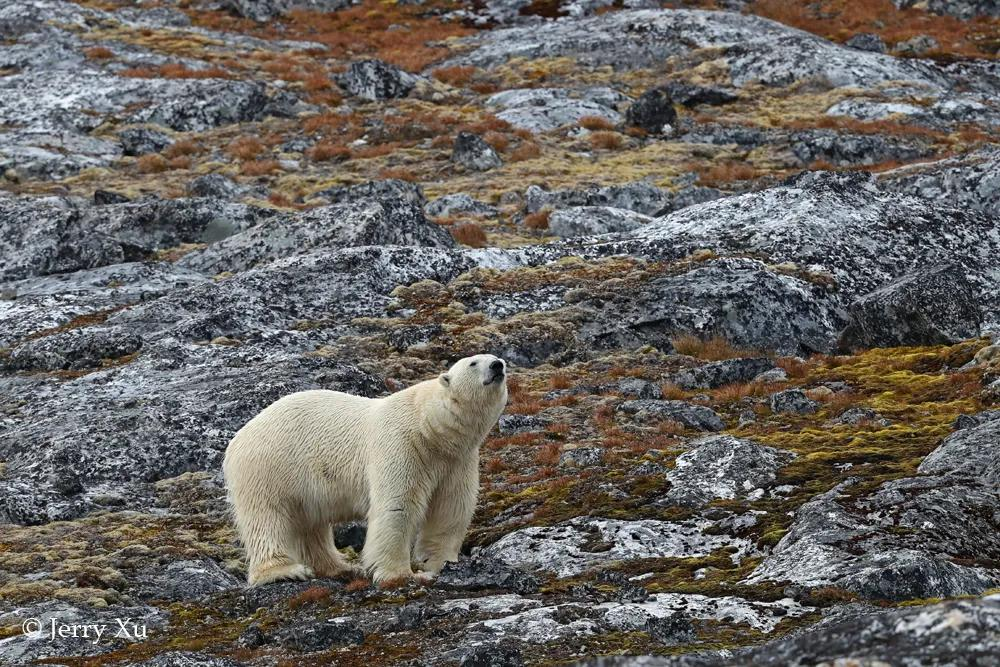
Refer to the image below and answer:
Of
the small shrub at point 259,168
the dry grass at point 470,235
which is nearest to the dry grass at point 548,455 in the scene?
the dry grass at point 470,235

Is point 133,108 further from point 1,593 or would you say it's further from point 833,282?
point 1,593

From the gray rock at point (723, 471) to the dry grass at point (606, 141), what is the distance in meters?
27.9

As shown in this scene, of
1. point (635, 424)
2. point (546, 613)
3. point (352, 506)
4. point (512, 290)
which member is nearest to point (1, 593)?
point (352, 506)

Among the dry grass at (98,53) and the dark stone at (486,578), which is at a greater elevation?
the dry grass at (98,53)

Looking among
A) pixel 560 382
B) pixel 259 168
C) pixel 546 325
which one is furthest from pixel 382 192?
pixel 560 382

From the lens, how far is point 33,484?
16625 millimetres

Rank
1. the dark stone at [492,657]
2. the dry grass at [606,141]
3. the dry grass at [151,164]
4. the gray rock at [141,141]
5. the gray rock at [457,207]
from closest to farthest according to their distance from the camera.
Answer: the dark stone at [492,657] → the gray rock at [457,207] → the dry grass at [151,164] → the dry grass at [606,141] → the gray rock at [141,141]

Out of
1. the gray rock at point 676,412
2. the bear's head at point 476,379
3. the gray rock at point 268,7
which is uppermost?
the gray rock at point 268,7

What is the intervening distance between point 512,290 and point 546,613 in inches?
637

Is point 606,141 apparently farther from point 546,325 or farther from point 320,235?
point 546,325

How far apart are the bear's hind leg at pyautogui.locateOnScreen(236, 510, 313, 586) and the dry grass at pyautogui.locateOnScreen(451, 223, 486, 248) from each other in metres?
17.9

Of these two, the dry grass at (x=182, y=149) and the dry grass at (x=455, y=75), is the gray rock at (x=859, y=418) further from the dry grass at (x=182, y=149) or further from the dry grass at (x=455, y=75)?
the dry grass at (x=455, y=75)

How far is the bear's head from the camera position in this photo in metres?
11.9

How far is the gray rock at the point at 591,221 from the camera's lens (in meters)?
30.9
